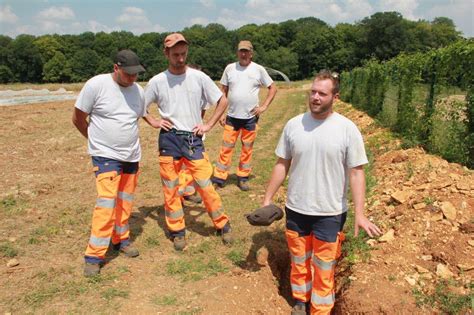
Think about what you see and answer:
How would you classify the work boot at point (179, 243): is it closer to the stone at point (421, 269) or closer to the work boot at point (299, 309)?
the work boot at point (299, 309)

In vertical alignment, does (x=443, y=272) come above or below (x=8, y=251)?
above

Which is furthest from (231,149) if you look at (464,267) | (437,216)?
(464,267)

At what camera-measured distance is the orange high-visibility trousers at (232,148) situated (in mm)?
6184

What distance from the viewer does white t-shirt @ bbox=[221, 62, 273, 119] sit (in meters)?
6.05

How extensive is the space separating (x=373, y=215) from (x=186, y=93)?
281cm

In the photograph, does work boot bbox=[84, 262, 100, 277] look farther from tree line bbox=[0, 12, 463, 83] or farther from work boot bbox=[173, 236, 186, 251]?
tree line bbox=[0, 12, 463, 83]

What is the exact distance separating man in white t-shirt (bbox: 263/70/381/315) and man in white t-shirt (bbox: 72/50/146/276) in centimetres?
156

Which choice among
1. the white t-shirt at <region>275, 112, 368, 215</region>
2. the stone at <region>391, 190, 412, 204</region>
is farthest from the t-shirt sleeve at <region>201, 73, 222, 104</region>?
the stone at <region>391, 190, 412, 204</region>

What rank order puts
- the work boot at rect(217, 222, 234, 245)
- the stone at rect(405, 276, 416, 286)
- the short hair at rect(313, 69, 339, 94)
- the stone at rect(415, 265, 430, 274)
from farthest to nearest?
the work boot at rect(217, 222, 234, 245) → the stone at rect(415, 265, 430, 274) → the stone at rect(405, 276, 416, 286) → the short hair at rect(313, 69, 339, 94)

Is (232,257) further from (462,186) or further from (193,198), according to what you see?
(462,186)

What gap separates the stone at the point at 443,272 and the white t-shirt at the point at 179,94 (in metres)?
2.84

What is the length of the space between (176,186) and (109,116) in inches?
42.7

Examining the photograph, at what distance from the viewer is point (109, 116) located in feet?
12.8

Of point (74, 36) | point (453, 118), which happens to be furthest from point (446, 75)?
point (74, 36)
